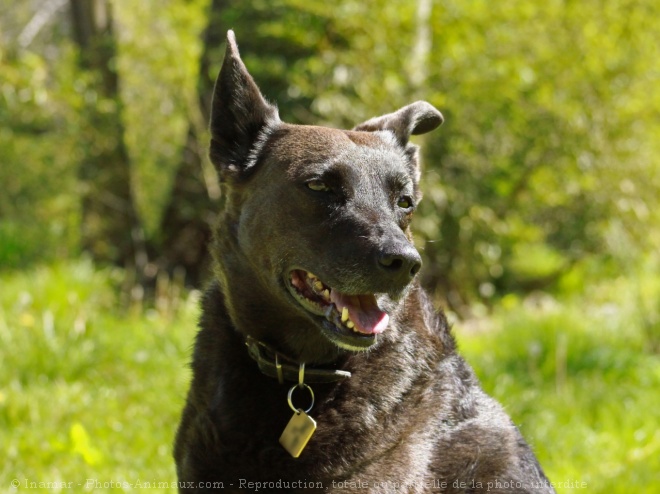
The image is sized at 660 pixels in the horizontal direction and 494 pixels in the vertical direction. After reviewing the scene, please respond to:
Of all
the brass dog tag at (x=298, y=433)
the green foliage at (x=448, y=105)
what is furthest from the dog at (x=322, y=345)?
the green foliage at (x=448, y=105)

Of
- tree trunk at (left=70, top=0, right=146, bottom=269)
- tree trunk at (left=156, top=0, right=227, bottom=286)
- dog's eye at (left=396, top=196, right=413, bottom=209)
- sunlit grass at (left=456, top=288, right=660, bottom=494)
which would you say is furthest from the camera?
tree trunk at (left=70, top=0, right=146, bottom=269)

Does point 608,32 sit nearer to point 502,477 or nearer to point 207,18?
point 207,18

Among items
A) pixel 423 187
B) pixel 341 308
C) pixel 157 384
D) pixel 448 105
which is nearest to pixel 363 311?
pixel 341 308

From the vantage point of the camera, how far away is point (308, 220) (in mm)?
3014

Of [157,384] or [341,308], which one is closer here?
[341,308]

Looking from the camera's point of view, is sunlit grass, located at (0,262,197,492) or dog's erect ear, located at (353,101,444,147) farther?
sunlit grass, located at (0,262,197,492)

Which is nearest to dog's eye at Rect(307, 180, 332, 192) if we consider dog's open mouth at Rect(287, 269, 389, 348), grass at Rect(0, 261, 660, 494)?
dog's open mouth at Rect(287, 269, 389, 348)

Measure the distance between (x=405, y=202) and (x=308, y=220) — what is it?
1.39 feet

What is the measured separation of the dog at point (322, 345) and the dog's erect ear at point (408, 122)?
22 cm

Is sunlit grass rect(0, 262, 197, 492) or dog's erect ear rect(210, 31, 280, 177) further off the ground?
dog's erect ear rect(210, 31, 280, 177)

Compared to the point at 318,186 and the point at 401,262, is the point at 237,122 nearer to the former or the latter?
the point at 318,186

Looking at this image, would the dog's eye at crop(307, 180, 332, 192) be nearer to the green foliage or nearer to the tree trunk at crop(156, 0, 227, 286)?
the green foliage

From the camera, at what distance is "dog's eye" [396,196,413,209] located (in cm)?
319

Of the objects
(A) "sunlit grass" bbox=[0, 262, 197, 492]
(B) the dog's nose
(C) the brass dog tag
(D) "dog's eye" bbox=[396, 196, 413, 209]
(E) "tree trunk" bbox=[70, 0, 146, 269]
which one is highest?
(B) the dog's nose
